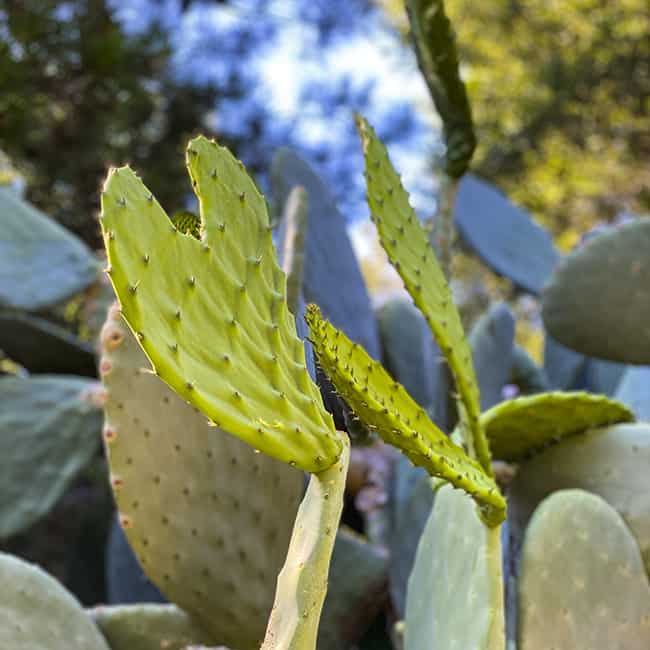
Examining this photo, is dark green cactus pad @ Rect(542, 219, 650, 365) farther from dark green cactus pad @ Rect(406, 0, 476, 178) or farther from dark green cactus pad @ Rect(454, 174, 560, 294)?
dark green cactus pad @ Rect(454, 174, 560, 294)

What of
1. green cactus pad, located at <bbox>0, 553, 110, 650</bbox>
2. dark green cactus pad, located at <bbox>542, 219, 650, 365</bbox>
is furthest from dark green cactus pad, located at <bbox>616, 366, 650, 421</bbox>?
green cactus pad, located at <bbox>0, 553, 110, 650</bbox>

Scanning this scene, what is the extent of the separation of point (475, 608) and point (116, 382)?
0.47 metres

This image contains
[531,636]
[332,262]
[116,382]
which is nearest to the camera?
[531,636]

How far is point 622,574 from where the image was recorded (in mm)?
961

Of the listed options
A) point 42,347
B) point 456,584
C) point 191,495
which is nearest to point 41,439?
point 42,347

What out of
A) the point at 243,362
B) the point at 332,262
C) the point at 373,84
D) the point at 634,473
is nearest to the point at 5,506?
the point at 332,262

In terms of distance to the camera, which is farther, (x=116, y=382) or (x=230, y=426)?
(x=116, y=382)

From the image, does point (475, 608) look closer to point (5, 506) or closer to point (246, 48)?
point (5, 506)

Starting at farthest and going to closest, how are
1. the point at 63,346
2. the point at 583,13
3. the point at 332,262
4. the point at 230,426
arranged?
the point at 583,13
the point at 63,346
the point at 332,262
the point at 230,426

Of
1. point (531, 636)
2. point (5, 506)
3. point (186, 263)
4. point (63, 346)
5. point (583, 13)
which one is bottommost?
point (5, 506)

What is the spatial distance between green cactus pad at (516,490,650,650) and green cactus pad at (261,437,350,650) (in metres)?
0.35

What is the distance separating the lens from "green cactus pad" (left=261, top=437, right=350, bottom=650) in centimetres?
64

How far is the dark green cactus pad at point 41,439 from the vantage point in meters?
1.78

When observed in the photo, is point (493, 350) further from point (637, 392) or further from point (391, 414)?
point (391, 414)
